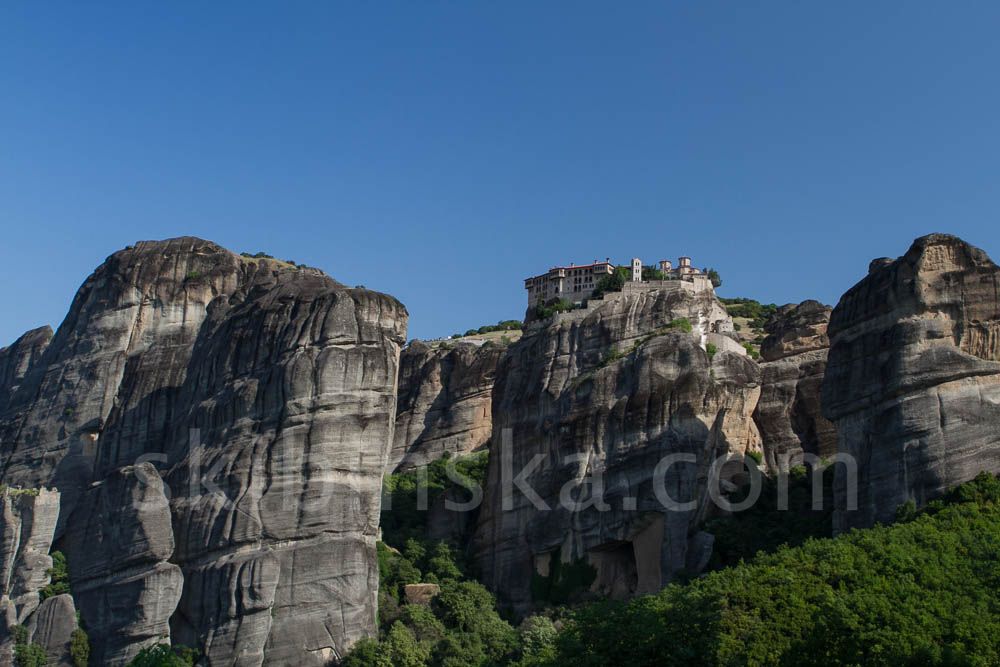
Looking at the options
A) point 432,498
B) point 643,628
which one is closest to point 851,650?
point 643,628

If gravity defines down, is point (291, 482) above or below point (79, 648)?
above

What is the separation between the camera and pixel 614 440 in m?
71.0

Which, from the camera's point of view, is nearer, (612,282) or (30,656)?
(30,656)

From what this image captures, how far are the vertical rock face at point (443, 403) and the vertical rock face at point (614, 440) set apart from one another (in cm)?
1315

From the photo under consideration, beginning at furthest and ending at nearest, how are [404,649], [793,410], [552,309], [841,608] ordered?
[552,309] → [793,410] → [404,649] → [841,608]

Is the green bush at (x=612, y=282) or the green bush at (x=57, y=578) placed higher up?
the green bush at (x=612, y=282)

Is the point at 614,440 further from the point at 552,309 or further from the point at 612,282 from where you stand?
the point at 612,282

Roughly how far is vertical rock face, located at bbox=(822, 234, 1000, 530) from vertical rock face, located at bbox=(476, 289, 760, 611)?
22.4 ft

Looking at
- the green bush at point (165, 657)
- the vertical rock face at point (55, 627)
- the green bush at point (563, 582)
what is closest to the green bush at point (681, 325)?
the green bush at point (563, 582)

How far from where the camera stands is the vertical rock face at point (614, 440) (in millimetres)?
68562

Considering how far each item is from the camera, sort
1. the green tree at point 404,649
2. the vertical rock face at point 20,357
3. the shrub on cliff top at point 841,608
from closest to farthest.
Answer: the shrub on cliff top at point 841,608 < the green tree at point 404,649 < the vertical rock face at point 20,357

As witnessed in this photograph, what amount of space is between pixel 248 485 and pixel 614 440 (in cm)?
1515

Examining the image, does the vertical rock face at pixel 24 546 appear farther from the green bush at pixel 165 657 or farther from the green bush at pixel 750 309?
the green bush at pixel 750 309

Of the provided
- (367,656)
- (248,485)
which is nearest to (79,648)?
(248,485)
